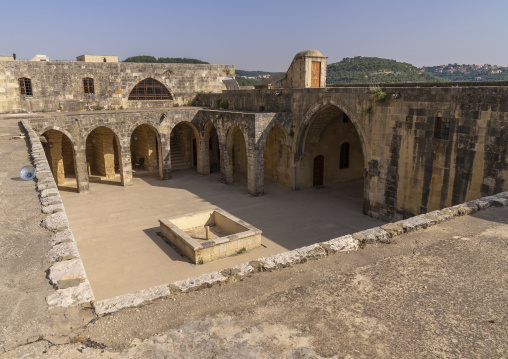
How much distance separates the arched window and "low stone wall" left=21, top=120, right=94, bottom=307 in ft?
55.9

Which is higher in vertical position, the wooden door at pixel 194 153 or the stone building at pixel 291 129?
the stone building at pixel 291 129

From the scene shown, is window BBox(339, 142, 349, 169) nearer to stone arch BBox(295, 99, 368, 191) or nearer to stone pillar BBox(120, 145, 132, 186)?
stone arch BBox(295, 99, 368, 191)

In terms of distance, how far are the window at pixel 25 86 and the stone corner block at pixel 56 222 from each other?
1730 centimetres

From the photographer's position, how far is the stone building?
10711 millimetres

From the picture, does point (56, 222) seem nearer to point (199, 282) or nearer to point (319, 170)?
point (199, 282)

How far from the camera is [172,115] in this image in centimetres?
2012

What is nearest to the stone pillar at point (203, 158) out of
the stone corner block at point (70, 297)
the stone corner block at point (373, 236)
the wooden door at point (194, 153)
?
the wooden door at point (194, 153)

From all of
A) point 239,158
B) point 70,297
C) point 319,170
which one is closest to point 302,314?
point 70,297

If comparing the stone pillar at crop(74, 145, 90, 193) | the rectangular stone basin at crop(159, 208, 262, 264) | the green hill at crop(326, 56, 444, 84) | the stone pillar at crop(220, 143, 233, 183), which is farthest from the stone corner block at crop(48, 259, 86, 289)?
the green hill at crop(326, 56, 444, 84)

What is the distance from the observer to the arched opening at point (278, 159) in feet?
59.2

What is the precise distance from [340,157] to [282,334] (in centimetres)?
1621

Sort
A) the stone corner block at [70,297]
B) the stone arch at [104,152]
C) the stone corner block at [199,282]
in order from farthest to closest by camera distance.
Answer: the stone arch at [104,152]
the stone corner block at [199,282]
the stone corner block at [70,297]

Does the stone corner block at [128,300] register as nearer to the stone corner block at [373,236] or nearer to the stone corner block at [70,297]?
the stone corner block at [70,297]

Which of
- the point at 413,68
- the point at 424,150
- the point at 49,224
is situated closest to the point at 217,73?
the point at 424,150
